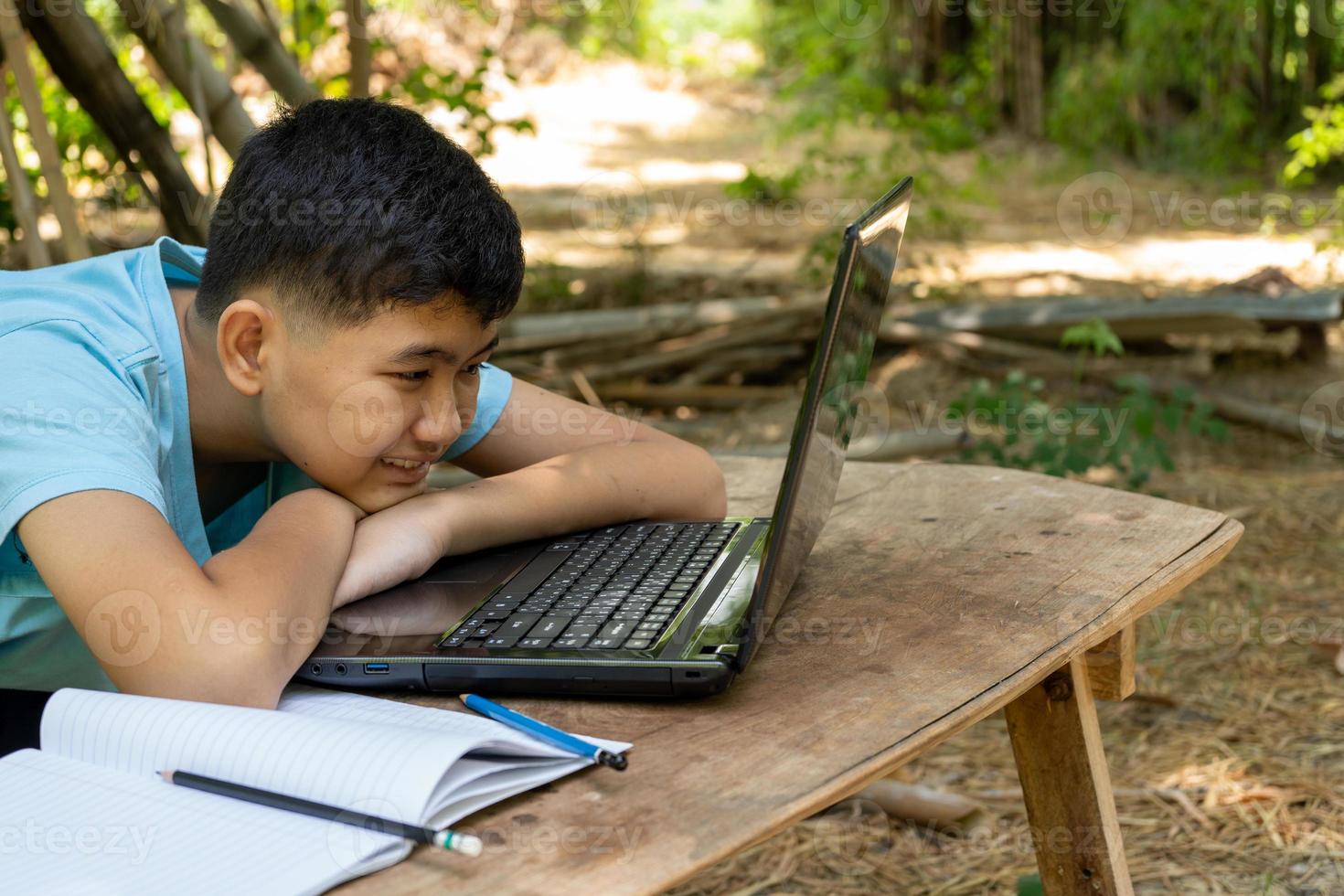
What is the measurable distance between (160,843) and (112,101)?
90.5 inches

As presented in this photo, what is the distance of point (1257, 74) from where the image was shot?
818 cm

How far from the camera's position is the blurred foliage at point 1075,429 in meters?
3.74

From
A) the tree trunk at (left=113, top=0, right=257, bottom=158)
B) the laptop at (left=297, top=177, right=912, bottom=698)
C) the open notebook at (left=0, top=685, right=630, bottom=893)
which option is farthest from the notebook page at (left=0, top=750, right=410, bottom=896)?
the tree trunk at (left=113, top=0, right=257, bottom=158)

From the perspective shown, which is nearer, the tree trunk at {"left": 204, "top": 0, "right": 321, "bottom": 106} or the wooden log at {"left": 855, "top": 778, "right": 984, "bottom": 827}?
the wooden log at {"left": 855, "top": 778, "right": 984, "bottom": 827}

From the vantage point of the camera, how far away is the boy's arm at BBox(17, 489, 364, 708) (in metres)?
1.16

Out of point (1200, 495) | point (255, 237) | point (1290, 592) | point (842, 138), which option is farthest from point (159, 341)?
point (842, 138)

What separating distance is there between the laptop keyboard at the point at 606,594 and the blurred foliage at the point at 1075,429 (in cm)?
223

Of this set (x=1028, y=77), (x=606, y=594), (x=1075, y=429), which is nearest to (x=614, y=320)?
(x=1075, y=429)

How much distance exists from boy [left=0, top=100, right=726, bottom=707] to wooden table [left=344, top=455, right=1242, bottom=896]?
24cm

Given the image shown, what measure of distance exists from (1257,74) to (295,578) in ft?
27.2

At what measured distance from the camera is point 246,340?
4.89 ft

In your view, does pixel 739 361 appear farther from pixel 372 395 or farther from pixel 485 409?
pixel 372 395

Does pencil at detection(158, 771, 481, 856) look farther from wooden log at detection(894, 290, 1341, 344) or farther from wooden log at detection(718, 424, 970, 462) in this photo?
wooden log at detection(894, 290, 1341, 344)

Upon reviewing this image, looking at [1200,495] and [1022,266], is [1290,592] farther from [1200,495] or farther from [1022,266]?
[1022,266]
